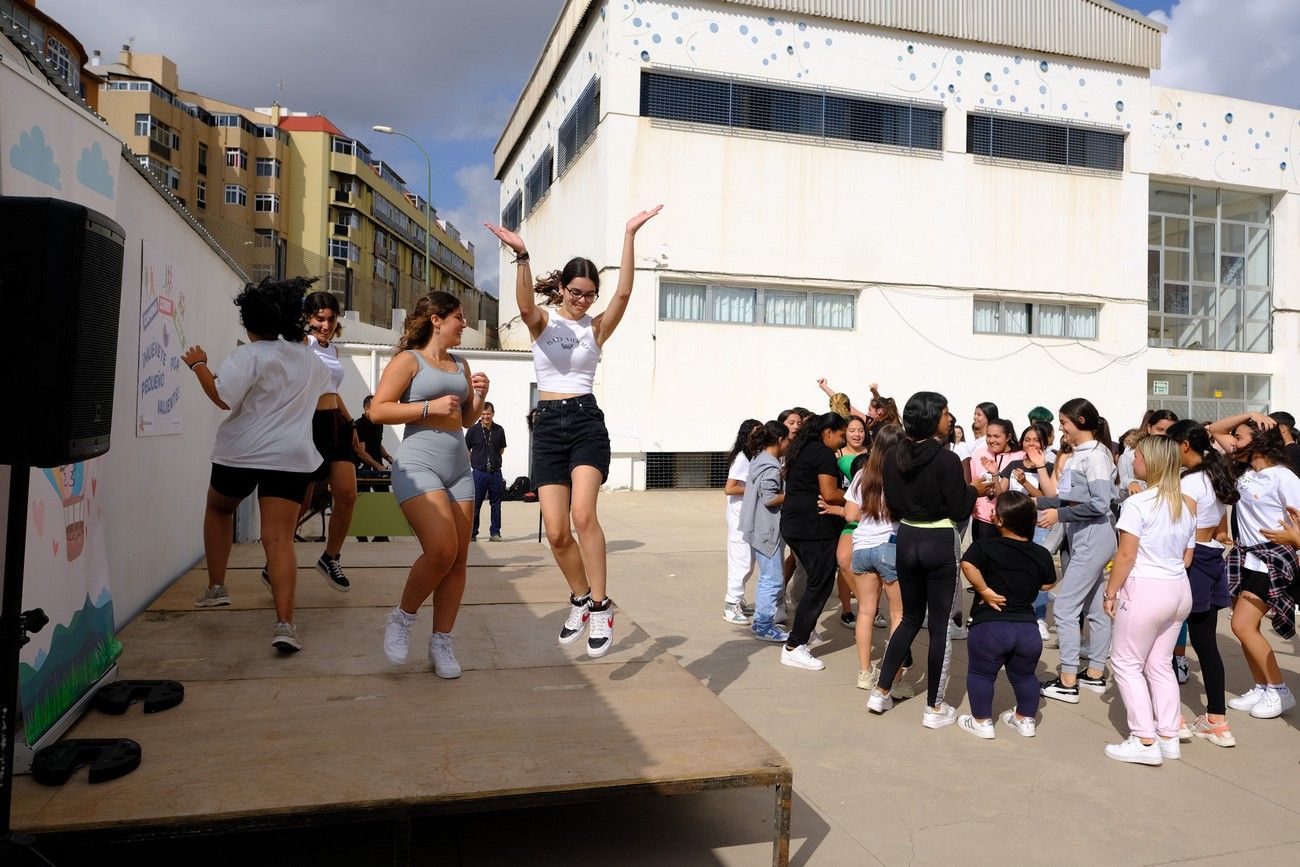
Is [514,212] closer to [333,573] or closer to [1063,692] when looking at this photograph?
[333,573]

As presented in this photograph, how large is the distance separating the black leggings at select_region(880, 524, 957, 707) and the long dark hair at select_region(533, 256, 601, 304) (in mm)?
2214

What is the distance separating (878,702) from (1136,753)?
4.14 ft

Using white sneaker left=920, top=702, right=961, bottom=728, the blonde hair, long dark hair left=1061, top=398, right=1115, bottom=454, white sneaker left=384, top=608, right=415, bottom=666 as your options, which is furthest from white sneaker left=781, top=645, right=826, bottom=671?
white sneaker left=384, top=608, right=415, bottom=666

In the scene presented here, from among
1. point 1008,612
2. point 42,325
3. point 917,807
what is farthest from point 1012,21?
point 42,325

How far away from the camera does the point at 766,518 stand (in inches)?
259

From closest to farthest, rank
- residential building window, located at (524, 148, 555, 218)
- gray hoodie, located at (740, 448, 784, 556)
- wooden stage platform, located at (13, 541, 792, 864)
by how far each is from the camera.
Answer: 1. wooden stage platform, located at (13, 541, 792, 864)
2. gray hoodie, located at (740, 448, 784, 556)
3. residential building window, located at (524, 148, 555, 218)

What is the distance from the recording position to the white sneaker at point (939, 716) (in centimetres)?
490

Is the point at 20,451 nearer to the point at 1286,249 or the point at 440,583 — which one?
the point at 440,583

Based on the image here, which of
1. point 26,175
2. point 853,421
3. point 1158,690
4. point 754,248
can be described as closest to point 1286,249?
point 754,248

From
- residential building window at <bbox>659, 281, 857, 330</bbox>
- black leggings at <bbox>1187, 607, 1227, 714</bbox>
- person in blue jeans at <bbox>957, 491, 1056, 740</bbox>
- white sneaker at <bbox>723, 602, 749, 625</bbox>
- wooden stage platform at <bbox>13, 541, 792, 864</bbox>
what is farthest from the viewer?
residential building window at <bbox>659, 281, 857, 330</bbox>

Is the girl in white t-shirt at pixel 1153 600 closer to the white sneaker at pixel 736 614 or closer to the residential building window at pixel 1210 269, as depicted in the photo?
the white sneaker at pixel 736 614

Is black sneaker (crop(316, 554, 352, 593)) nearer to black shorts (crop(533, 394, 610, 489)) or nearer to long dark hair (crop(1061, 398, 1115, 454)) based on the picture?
black shorts (crop(533, 394, 610, 489))

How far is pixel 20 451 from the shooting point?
2.47 meters

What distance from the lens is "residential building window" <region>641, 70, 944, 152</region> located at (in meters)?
18.8
